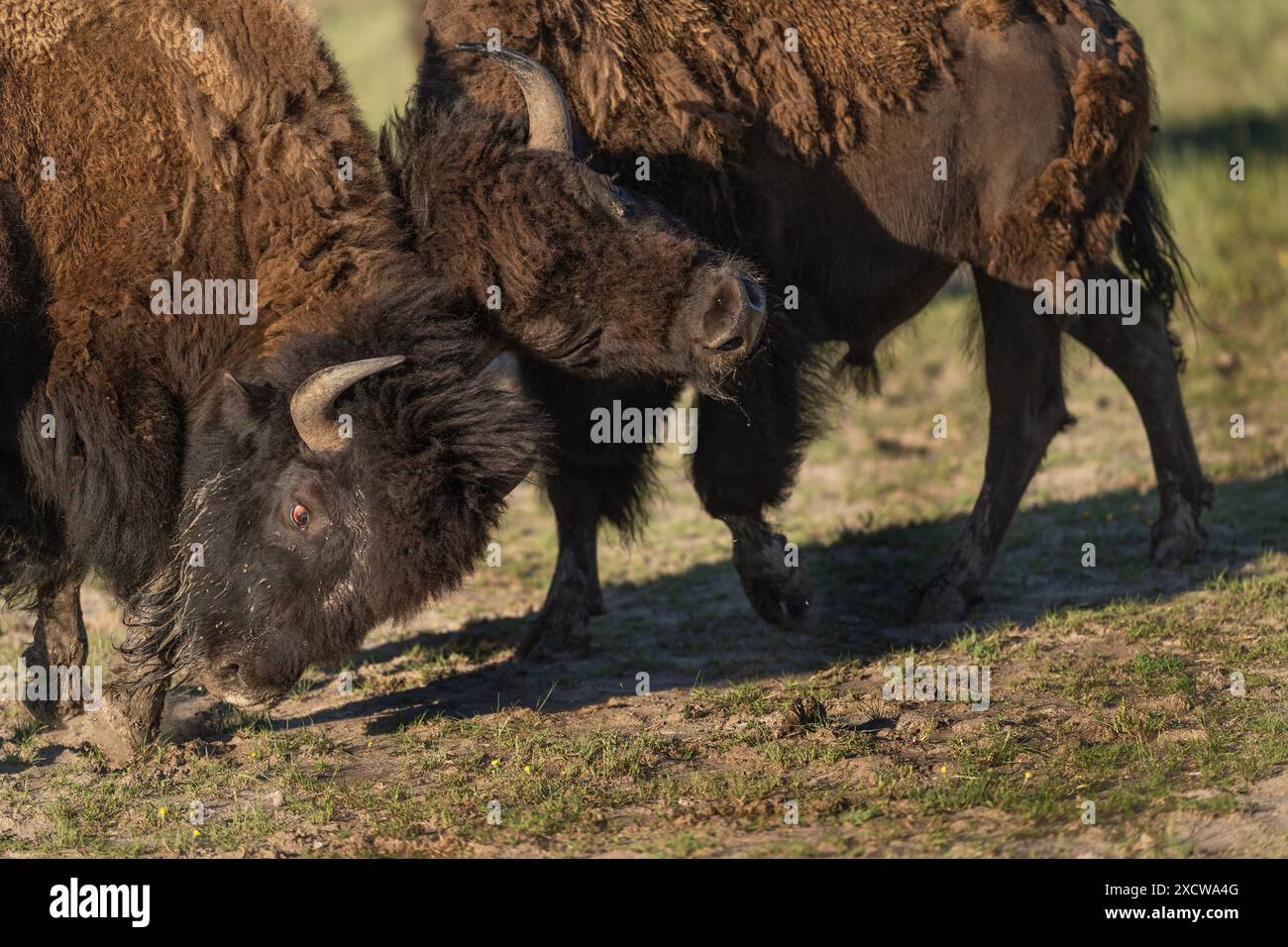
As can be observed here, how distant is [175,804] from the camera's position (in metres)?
4.91

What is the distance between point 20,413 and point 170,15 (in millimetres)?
1523

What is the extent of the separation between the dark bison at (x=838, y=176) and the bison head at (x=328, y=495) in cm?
108

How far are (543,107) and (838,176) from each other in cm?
154

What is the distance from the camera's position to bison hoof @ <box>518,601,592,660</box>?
656 centimetres

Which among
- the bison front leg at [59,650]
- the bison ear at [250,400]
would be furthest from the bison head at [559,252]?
the bison front leg at [59,650]

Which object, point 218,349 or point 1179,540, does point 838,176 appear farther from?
point 218,349

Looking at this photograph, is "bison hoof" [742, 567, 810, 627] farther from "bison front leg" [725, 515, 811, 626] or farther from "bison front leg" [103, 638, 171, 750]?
"bison front leg" [103, 638, 171, 750]

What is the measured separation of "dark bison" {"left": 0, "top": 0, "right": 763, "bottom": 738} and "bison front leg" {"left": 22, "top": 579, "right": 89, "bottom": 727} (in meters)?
0.58

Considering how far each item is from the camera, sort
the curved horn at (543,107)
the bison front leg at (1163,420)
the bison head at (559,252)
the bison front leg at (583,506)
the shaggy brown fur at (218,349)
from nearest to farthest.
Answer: the shaggy brown fur at (218,349) → the bison head at (559,252) → the curved horn at (543,107) → the bison front leg at (583,506) → the bison front leg at (1163,420)

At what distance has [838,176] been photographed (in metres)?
6.26

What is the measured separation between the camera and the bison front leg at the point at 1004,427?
6.74 meters

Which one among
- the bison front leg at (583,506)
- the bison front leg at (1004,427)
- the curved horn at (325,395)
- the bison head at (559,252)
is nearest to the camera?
the curved horn at (325,395)

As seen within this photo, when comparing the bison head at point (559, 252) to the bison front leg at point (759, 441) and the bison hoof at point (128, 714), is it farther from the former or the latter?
the bison hoof at point (128, 714)

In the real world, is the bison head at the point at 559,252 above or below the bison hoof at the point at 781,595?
above
